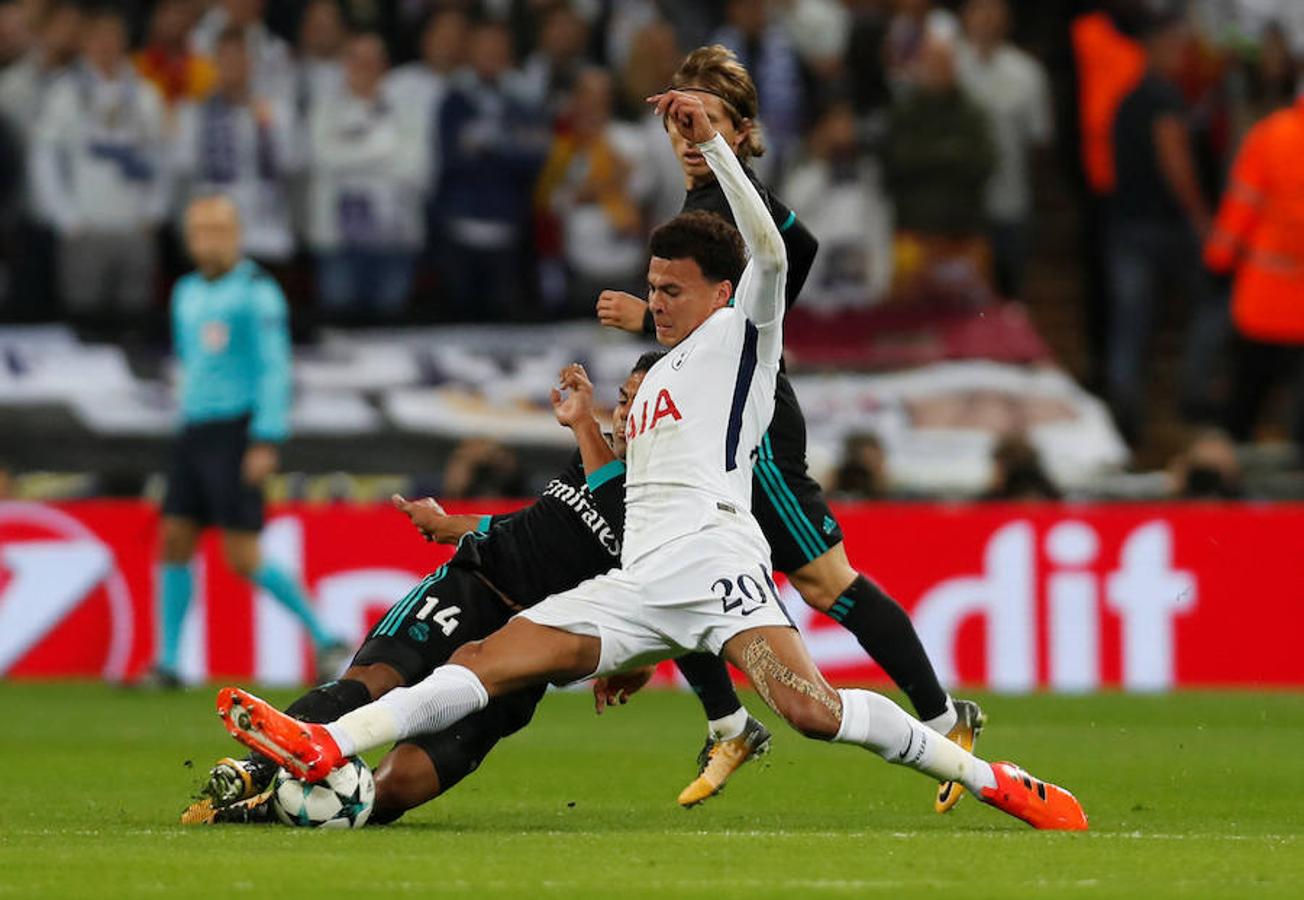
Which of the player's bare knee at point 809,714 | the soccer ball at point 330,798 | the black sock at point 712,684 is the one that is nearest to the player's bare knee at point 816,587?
the black sock at point 712,684

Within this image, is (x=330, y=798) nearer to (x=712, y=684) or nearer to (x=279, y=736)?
(x=279, y=736)

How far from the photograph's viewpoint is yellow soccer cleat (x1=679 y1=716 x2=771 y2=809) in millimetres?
8586

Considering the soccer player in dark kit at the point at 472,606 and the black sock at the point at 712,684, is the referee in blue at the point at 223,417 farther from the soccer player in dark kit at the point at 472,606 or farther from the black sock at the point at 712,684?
the soccer player in dark kit at the point at 472,606

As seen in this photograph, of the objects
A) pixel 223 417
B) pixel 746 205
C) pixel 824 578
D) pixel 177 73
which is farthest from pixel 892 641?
pixel 177 73

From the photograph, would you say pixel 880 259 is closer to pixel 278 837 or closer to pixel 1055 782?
pixel 1055 782

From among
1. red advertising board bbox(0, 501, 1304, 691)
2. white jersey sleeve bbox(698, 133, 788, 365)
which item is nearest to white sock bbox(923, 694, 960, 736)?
white jersey sleeve bbox(698, 133, 788, 365)

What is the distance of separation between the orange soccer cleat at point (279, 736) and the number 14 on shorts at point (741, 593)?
1178mm

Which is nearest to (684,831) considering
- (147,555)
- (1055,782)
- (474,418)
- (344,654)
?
(1055,782)

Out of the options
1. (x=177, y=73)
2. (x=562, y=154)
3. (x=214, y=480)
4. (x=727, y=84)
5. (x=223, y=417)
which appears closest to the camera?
(x=727, y=84)

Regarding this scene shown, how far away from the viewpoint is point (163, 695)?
13578 mm

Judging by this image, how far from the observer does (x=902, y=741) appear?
755cm

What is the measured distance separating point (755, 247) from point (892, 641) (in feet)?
6.06

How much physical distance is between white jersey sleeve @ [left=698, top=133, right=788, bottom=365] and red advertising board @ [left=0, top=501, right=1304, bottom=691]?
6.84 meters

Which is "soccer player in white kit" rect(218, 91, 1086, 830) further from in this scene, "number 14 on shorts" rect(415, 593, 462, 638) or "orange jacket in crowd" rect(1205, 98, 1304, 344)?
"orange jacket in crowd" rect(1205, 98, 1304, 344)
